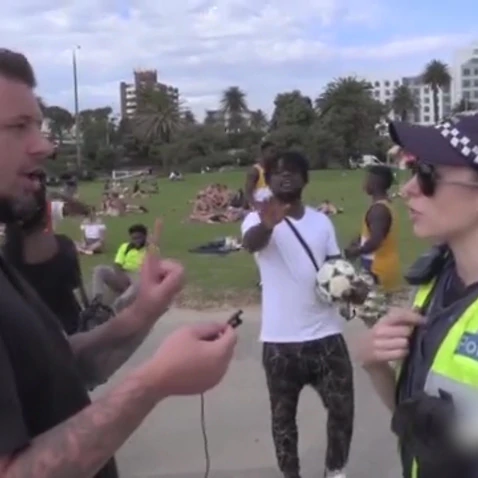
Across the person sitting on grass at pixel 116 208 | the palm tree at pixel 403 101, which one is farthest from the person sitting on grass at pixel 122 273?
the palm tree at pixel 403 101

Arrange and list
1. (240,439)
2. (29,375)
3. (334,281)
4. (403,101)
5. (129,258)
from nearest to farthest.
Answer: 1. (29,375)
2. (334,281)
3. (240,439)
4. (129,258)
5. (403,101)

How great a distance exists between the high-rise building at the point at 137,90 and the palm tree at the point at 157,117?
1.31m

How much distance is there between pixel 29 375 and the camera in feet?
7.22

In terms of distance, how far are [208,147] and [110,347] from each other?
80761mm

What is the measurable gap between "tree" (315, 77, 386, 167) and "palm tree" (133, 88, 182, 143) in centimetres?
1583

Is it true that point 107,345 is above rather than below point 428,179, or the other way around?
below

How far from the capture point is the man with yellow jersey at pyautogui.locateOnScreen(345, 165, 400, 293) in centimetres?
816

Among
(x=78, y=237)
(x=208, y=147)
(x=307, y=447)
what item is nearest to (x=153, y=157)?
(x=208, y=147)

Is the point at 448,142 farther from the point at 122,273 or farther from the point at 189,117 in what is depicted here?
the point at 189,117

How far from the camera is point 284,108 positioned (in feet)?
288

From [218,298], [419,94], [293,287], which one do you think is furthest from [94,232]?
[419,94]

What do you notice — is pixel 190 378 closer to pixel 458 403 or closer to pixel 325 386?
pixel 458 403

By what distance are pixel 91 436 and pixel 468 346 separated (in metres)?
0.92

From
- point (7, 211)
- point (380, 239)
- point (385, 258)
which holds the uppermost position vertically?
point (7, 211)
